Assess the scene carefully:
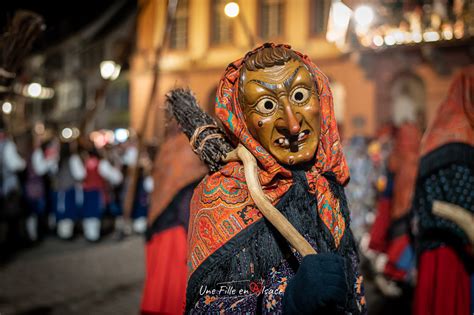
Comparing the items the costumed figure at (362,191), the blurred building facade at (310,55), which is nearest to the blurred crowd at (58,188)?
the costumed figure at (362,191)

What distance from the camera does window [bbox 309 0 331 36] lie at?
18734mm

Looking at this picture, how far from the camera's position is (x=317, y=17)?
61.8 feet

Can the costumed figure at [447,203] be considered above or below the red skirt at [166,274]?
above

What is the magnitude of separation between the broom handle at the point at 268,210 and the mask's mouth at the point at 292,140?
117mm

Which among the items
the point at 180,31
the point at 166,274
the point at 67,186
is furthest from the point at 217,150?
the point at 180,31

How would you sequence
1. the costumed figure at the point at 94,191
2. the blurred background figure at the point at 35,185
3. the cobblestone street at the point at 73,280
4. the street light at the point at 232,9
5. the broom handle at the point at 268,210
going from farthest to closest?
1. the costumed figure at the point at 94,191
2. the blurred background figure at the point at 35,185
3. the cobblestone street at the point at 73,280
4. the street light at the point at 232,9
5. the broom handle at the point at 268,210

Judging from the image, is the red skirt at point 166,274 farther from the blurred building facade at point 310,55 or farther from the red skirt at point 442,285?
the blurred building facade at point 310,55

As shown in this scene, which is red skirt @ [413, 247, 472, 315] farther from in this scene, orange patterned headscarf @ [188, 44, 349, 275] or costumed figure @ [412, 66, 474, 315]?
orange patterned headscarf @ [188, 44, 349, 275]

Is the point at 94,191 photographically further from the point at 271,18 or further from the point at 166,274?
the point at 271,18

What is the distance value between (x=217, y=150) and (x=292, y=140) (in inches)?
14.3

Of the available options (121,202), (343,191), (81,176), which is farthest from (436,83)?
(343,191)

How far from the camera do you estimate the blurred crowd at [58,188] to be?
905cm

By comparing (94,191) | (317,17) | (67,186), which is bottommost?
(94,191)

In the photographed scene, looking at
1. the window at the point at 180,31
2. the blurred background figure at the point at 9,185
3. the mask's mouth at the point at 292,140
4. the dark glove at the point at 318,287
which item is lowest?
the blurred background figure at the point at 9,185
